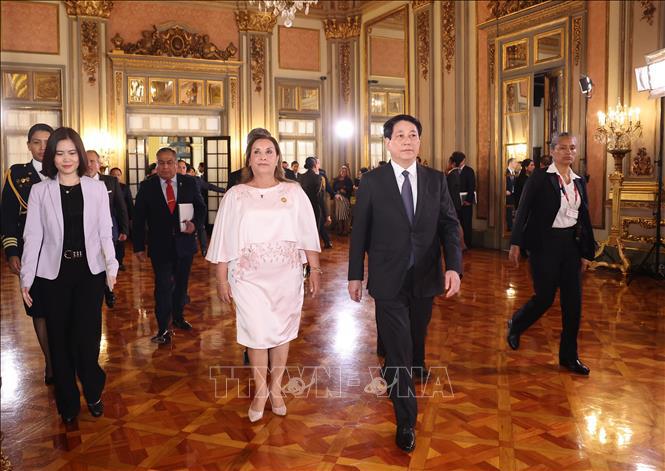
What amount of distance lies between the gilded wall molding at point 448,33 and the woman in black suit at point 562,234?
770 cm

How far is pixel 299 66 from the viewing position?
14516mm

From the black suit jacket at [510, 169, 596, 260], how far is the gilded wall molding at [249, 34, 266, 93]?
10.8 meters

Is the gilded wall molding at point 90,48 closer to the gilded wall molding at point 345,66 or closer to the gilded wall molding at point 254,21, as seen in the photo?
the gilded wall molding at point 254,21

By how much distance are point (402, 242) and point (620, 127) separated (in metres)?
6.12

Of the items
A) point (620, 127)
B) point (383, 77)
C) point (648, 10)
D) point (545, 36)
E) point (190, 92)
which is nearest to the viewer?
point (648, 10)

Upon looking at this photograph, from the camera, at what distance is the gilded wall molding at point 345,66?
14578 millimetres

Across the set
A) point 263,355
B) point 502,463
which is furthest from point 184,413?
point 502,463

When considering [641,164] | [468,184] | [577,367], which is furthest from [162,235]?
[468,184]

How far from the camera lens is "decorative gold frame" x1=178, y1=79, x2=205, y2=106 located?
13594 millimetres

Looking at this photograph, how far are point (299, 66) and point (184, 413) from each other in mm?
12081

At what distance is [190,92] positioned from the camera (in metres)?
13.6

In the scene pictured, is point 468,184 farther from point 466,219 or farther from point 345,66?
point 345,66

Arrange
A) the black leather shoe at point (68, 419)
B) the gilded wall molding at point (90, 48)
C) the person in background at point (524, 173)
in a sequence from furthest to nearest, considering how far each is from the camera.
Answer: the gilded wall molding at point (90, 48)
the person in background at point (524, 173)
the black leather shoe at point (68, 419)

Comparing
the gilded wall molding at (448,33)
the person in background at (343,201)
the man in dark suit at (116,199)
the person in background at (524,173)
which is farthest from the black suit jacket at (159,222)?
the person in background at (343,201)
